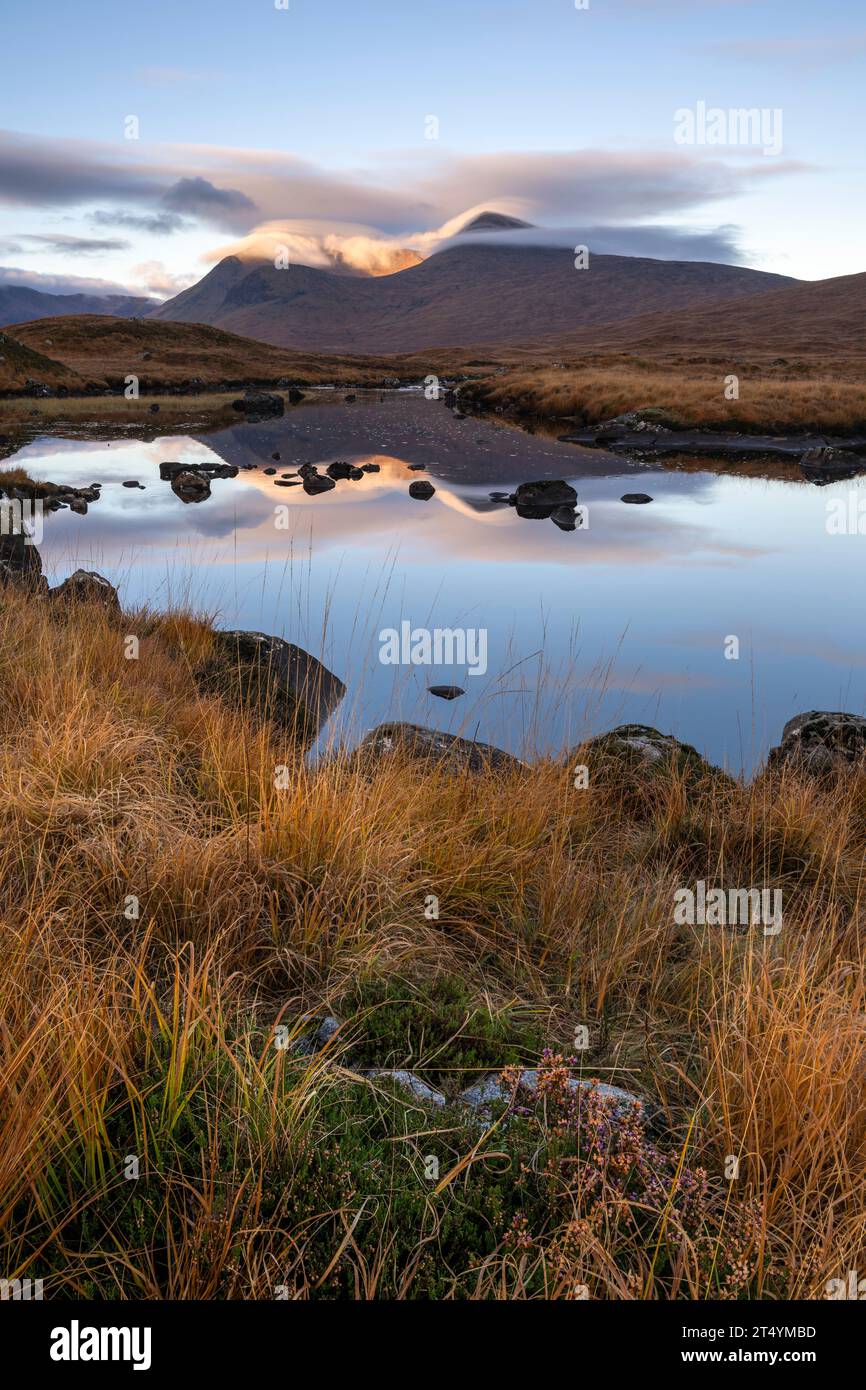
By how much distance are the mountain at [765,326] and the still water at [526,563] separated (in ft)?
255

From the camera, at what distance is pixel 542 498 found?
831 inches

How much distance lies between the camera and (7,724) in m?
5.39

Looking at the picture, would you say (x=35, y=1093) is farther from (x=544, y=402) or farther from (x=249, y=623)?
(x=544, y=402)

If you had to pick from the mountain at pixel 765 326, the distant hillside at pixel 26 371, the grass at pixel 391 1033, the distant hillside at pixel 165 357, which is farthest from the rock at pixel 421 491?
the mountain at pixel 765 326

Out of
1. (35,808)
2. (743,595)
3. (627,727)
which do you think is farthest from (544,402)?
(35,808)

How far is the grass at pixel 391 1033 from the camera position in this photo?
2271 millimetres

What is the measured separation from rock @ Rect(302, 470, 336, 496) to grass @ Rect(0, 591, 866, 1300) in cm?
1767

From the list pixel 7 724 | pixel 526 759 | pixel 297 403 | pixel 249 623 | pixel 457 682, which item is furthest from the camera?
pixel 297 403

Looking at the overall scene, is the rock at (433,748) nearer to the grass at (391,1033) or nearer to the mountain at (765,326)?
the grass at (391,1033)

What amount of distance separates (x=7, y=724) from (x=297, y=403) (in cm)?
5302

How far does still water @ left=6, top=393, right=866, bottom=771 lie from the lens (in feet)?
28.7

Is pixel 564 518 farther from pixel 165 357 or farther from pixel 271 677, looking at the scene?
pixel 165 357

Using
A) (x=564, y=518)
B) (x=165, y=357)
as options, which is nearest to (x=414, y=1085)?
(x=564, y=518)

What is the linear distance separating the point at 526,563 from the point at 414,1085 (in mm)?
13440
